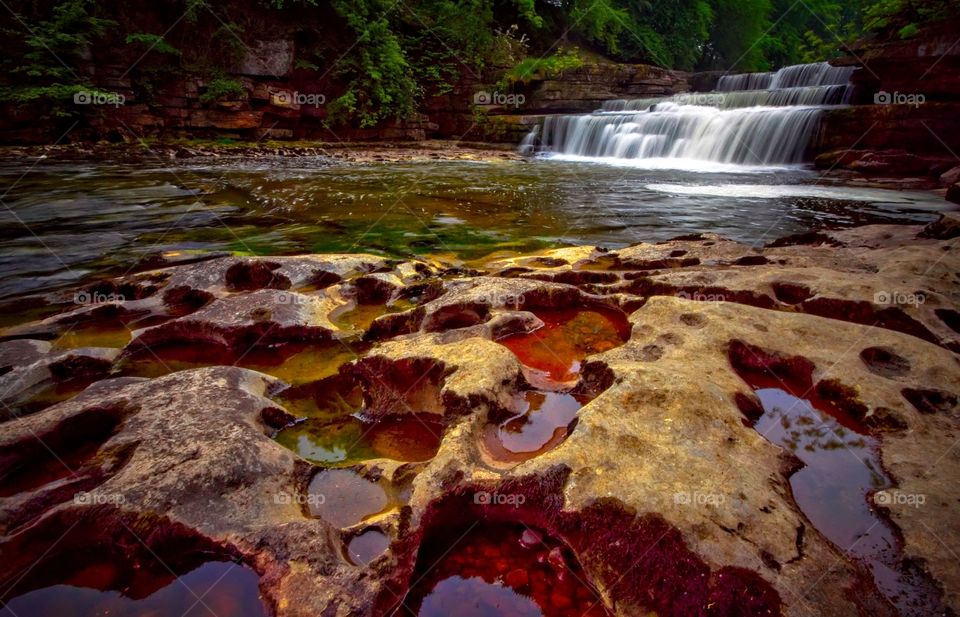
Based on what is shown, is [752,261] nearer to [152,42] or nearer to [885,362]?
[885,362]

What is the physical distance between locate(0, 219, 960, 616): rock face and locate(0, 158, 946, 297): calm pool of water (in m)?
2.52

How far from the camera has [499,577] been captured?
1613 millimetres

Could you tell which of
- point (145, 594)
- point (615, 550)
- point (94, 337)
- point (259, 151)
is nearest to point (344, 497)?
point (145, 594)

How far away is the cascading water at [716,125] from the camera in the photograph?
1389cm

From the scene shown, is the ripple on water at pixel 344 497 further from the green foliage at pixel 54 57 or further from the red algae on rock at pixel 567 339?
the green foliage at pixel 54 57

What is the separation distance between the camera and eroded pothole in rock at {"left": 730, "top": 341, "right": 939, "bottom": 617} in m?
1.50

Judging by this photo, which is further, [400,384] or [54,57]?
[54,57]

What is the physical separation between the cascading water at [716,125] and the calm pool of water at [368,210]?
176 cm

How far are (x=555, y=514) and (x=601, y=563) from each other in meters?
0.22

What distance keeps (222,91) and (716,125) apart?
1747 centimetres

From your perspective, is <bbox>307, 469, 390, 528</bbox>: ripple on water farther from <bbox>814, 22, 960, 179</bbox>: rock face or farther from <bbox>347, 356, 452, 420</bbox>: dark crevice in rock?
<bbox>814, 22, 960, 179</bbox>: rock face

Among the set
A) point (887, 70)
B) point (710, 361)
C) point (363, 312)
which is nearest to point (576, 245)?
point (363, 312)

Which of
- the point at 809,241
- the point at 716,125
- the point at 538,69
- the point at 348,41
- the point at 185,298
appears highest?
the point at 348,41

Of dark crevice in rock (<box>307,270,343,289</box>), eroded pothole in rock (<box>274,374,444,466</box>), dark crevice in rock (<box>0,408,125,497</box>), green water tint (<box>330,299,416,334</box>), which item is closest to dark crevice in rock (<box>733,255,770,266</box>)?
green water tint (<box>330,299,416,334</box>)
